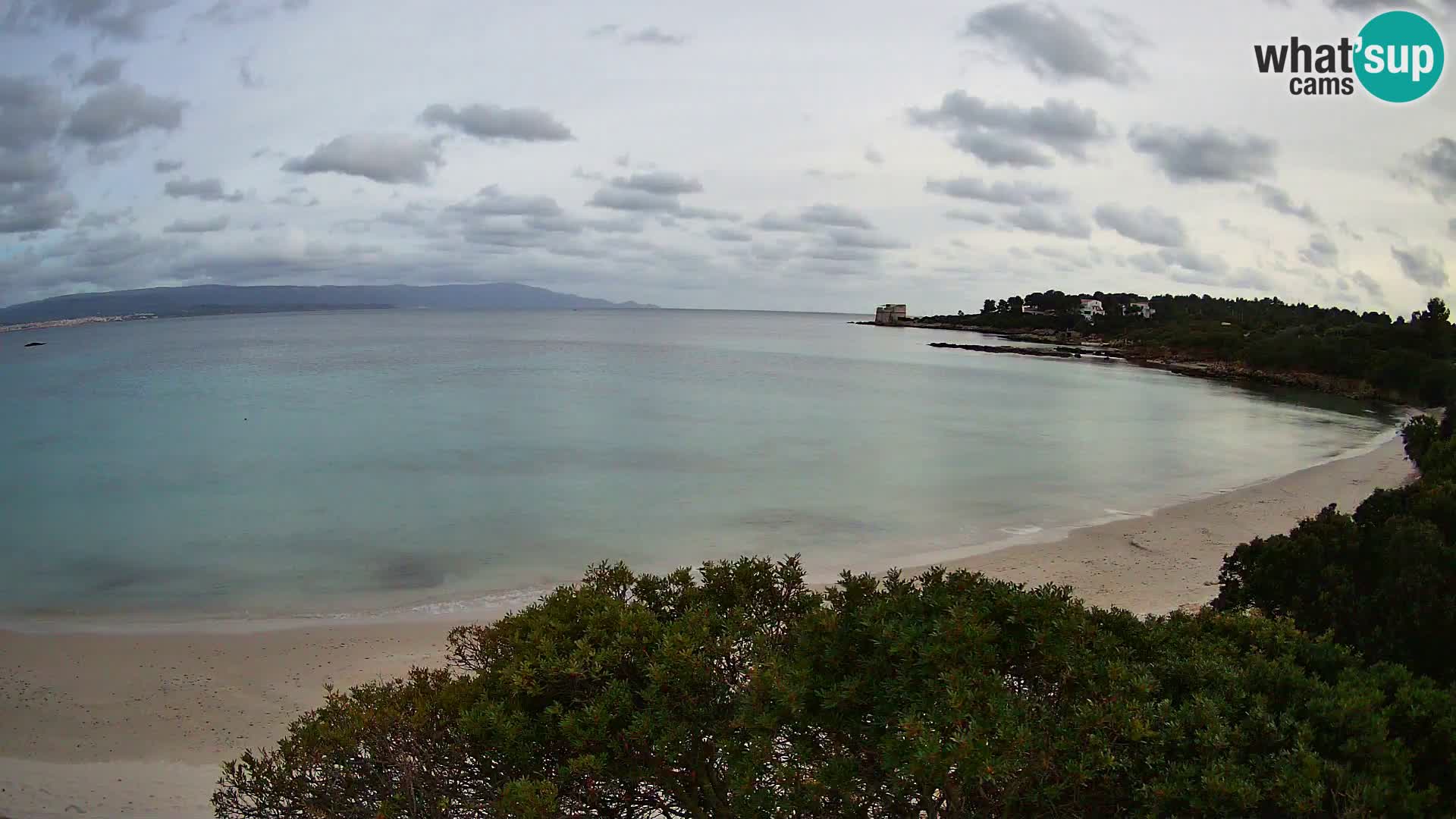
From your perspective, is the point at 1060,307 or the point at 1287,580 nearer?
the point at 1287,580

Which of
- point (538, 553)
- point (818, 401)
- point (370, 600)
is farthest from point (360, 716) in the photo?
point (818, 401)

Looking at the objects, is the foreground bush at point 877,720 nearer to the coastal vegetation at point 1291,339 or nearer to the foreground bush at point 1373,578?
the foreground bush at point 1373,578

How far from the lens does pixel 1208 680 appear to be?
12.4ft

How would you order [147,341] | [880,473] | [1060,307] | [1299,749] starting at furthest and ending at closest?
[1060,307] < [147,341] < [880,473] < [1299,749]

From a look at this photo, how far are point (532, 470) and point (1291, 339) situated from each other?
60.4 metres

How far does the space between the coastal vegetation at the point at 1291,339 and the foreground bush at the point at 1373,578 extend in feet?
129

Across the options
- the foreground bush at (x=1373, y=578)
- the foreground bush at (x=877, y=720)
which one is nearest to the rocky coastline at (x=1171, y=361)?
the foreground bush at (x=1373, y=578)

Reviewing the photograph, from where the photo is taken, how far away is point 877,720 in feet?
12.6

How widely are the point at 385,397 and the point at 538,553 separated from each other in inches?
1309

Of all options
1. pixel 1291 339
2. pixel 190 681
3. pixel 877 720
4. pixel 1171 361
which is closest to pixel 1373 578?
pixel 877 720

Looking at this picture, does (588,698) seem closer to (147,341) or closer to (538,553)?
(538,553)

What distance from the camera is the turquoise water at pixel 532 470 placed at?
17.1m

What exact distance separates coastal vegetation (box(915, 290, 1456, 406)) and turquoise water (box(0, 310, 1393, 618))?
13.3 feet

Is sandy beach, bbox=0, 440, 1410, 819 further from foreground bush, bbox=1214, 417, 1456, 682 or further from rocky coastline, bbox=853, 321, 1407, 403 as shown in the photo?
rocky coastline, bbox=853, 321, 1407, 403
